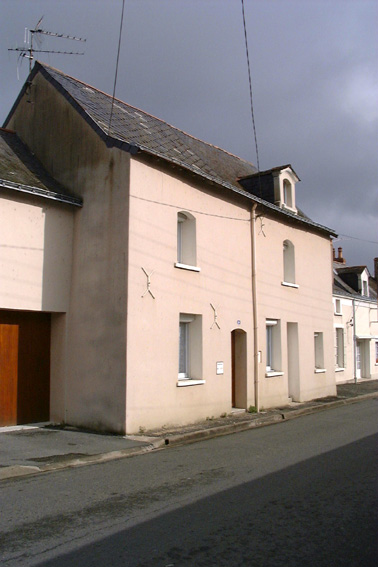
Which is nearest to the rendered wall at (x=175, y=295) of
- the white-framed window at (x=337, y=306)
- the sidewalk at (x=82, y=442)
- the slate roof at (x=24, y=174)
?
the sidewalk at (x=82, y=442)

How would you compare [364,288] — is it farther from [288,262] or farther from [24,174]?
[24,174]

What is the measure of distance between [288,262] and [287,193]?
2.42 meters

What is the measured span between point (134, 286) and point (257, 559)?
7889 mm

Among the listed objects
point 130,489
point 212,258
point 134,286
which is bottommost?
point 130,489

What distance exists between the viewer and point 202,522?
18.4ft

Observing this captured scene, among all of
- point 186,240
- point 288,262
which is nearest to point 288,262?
point 288,262

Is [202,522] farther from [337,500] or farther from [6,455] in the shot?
[6,455]

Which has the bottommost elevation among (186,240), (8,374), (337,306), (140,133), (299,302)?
(8,374)

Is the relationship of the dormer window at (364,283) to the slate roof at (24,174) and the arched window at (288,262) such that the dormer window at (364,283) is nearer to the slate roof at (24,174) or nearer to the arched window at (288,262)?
the arched window at (288,262)

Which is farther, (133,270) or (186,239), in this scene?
(186,239)

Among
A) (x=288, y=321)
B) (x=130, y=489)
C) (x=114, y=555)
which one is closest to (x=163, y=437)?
(x=130, y=489)

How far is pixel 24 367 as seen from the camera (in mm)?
12547

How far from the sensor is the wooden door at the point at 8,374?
1205 cm

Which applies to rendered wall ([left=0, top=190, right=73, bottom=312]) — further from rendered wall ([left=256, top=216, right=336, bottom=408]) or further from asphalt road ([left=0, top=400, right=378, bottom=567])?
rendered wall ([left=256, top=216, right=336, bottom=408])
